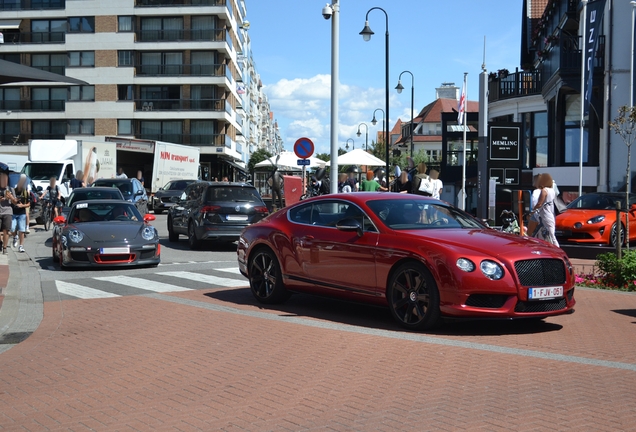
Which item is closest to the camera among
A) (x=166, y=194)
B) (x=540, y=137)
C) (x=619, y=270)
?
(x=619, y=270)

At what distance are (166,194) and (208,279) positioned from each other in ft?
89.8

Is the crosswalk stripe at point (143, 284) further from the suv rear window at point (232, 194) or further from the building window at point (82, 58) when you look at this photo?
the building window at point (82, 58)

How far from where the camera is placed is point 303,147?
2106cm

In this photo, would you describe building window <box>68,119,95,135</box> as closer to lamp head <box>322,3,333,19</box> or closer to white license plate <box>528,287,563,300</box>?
lamp head <box>322,3,333,19</box>

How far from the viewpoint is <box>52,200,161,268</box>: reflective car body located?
14633 mm

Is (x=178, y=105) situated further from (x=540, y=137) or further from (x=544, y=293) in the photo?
(x=544, y=293)

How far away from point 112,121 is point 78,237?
53.0 meters

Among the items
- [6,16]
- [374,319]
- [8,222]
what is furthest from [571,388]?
[6,16]

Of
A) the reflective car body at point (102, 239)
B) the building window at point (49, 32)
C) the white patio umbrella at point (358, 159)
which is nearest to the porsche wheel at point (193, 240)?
the reflective car body at point (102, 239)

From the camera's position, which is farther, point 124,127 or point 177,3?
point 124,127

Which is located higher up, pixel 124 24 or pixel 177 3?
pixel 177 3

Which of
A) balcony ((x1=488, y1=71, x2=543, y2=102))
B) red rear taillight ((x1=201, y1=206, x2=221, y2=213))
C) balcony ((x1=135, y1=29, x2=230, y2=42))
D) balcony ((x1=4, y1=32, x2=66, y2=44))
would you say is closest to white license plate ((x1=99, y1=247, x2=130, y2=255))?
red rear taillight ((x1=201, y1=206, x2=221, y2=213))

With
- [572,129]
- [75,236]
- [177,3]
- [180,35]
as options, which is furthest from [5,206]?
[177,3]

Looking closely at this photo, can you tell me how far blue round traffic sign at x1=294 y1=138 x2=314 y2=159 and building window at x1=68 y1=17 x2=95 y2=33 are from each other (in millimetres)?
Result: 49232
